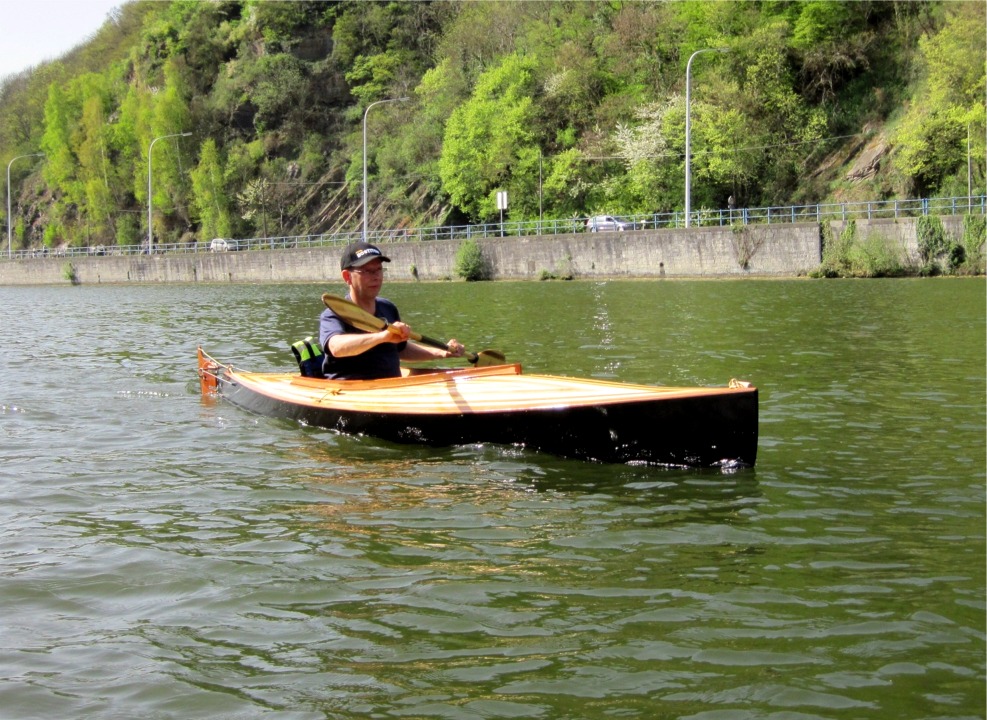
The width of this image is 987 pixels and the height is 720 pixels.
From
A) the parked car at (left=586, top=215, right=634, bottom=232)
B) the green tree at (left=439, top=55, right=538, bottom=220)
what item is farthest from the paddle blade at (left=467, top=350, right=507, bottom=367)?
the green tree at (left=439, top=55, right=538, bottom=220)

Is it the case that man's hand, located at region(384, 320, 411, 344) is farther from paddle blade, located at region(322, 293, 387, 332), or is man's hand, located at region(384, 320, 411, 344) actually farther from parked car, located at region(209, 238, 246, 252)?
parked car, located at region(209, 238, 246, 252)

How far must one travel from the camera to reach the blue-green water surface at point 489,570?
199 inches

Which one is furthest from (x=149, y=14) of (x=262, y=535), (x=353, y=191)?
(x=262, y=535)

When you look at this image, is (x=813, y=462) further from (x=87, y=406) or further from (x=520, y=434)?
(x=87, y=406)

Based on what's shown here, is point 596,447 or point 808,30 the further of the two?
point 808,30

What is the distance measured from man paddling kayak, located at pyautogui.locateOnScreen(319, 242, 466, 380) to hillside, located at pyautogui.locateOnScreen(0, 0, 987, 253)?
39.0m

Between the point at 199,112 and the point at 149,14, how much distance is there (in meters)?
28.1

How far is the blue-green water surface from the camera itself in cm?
506

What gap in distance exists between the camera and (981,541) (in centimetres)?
713

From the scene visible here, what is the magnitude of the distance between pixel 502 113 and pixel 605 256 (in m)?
19.0

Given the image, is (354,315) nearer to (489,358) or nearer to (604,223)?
(489,358)

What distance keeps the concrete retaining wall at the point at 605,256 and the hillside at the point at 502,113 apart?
714 centimetres

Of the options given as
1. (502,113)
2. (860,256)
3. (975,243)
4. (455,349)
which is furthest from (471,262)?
(455,349)

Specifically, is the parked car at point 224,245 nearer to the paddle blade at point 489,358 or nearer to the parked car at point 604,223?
the parked car at point 604,223
